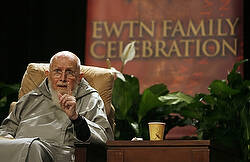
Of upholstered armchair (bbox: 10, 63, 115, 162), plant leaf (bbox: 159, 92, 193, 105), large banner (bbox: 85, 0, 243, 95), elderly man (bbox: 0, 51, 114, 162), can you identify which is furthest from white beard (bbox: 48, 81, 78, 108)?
large banner (bbox: 85, 0, 243, 95)

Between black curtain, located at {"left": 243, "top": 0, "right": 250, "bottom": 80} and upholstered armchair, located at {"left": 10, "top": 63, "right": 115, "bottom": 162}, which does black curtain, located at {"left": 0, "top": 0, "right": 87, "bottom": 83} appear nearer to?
black curtain, located at {"left": 243, "top": 0, "right": 250, "bottom": 80}

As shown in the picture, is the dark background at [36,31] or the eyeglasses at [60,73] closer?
the eyeglasses at [60,73]

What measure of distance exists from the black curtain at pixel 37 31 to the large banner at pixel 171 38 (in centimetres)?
14

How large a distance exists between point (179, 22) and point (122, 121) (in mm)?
1248

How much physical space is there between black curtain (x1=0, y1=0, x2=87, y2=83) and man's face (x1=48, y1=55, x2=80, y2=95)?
6.62 feet

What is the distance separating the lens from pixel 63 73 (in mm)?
3049

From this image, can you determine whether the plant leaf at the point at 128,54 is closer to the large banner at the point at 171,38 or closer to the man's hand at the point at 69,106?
the large banner at the point at 171,38

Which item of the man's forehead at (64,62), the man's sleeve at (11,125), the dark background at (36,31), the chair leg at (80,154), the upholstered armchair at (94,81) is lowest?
the chair leg at (80,154)

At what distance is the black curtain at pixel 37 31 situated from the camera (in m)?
5.14

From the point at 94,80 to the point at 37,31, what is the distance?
202 centimetres

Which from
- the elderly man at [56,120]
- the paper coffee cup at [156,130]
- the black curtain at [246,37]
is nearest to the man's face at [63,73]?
the elderly man at [56,120]

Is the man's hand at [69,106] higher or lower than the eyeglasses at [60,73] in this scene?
lower

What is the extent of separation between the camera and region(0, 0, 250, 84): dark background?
16.9 ft

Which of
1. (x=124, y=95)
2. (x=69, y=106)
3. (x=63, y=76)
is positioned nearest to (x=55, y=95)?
(x=63, y=76)
